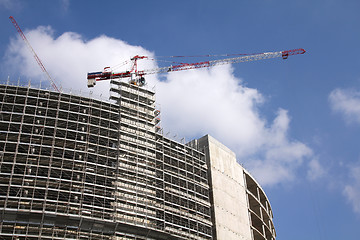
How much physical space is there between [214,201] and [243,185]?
11.9m

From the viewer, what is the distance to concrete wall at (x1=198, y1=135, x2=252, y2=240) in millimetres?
80312

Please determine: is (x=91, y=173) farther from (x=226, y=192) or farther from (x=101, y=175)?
(x=226, y=192)

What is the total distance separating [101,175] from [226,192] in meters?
26.5

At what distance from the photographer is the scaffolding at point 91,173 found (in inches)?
2432

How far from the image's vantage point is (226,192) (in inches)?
3329

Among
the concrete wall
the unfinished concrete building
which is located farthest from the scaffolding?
the concrete wall

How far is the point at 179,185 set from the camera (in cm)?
7612

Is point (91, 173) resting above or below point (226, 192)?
below

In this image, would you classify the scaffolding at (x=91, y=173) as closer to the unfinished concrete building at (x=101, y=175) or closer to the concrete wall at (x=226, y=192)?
the unfinished concrete building at (x=101, y=175)

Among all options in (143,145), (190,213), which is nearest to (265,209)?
(190,213)

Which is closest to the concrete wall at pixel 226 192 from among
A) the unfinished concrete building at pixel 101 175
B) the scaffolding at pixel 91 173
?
the unfinished concrete building at pixel 101 175

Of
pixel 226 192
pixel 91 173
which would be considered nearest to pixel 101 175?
pixel 91 173

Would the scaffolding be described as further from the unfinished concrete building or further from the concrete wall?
the concrete wall

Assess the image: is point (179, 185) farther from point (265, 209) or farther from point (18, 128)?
point (265, 209)
